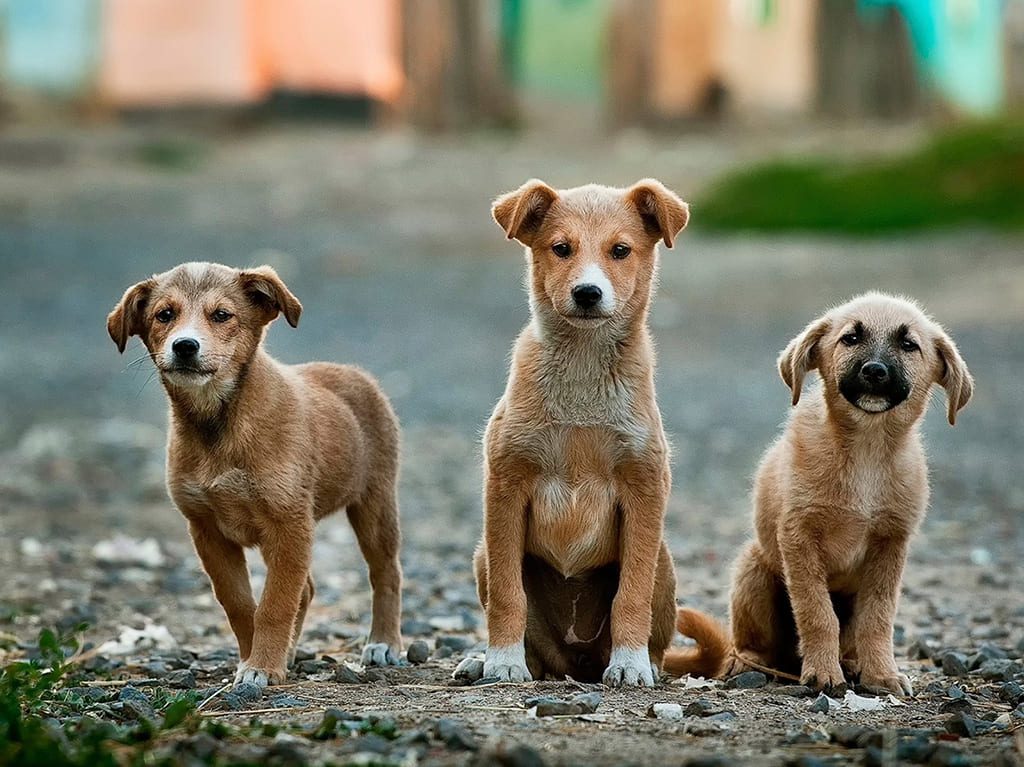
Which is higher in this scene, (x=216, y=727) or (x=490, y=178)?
(x=490, y=178)

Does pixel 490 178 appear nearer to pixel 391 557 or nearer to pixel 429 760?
pixel 391 557

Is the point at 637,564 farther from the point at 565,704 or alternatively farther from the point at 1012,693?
the point at 1012,693

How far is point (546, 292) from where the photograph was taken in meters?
6.01

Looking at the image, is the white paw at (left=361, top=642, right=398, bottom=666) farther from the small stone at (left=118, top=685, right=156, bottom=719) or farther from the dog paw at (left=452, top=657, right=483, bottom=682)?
the small stone at (left=118, top=685, right=156, bottom=719)

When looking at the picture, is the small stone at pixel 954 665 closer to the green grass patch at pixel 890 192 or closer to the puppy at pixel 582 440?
the puppy at pixel 582 440

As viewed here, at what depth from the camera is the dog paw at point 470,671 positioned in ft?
19.3

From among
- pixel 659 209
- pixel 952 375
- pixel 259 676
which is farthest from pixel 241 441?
pixel 952 375

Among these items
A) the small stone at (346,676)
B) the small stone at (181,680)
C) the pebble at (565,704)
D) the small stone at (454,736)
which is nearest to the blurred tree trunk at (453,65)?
the small stone at (181,680)

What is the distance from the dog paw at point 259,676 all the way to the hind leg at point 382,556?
0.77m

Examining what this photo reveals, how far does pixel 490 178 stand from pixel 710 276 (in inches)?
208

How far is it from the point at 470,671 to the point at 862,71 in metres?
21.8

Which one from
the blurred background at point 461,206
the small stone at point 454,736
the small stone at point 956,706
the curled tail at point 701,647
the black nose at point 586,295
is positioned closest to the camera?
the small stone at point 454,736

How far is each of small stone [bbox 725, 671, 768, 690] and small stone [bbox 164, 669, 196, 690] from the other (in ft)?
6.55

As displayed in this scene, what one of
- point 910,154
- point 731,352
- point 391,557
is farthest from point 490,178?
point 391,557
